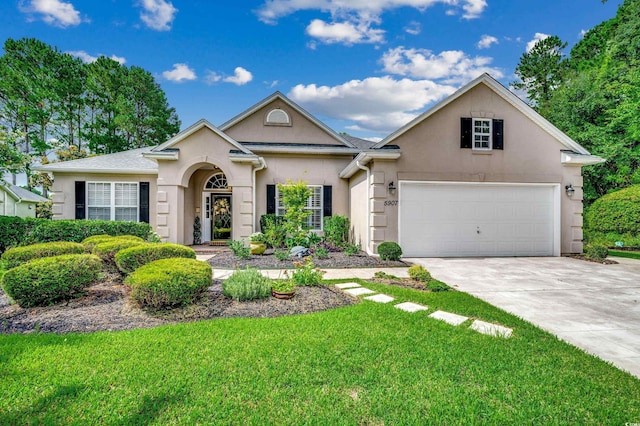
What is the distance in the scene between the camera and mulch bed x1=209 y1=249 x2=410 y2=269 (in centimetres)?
880

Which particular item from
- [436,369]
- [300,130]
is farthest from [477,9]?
[436,369]

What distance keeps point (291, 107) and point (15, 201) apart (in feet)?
80.7

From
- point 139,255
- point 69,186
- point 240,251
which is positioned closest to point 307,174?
point 240,251

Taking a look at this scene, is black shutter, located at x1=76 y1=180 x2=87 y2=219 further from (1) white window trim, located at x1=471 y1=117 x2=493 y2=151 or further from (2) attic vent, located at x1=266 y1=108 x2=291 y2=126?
(1) white window trim, located at x1=471 y1=117 x2=493 y2=151

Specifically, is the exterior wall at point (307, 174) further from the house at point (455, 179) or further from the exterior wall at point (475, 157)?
the exterior wall at point (475, 157)

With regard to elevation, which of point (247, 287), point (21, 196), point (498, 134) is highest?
point (498, 134)

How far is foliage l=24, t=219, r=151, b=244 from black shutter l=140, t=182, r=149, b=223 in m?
2.36

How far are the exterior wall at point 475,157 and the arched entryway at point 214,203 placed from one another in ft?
24.7

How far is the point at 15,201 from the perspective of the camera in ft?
78.0

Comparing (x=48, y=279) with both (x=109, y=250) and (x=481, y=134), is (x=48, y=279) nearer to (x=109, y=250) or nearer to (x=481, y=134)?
(x=109, y=250)

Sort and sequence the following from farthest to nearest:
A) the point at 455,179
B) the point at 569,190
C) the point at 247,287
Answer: the point at 569,190 → the point at 455,179 → the point at 247,287

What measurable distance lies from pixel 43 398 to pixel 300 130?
13097mm

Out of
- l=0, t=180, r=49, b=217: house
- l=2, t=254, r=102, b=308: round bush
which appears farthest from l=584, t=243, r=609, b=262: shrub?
l=0, t=180, r=49, b=217: house

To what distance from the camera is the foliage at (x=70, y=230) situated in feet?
32.3
